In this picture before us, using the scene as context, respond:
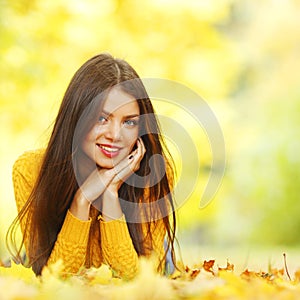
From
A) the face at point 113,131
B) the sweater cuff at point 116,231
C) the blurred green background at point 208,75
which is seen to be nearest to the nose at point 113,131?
the face at point 113,131

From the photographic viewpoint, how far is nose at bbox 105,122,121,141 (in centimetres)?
162

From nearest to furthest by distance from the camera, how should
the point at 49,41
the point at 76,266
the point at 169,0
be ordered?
1. the point at 76,266
2. the point at 49,41
3. the point at 169,0

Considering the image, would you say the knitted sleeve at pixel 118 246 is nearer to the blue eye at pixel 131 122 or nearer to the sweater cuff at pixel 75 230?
the sweater cuff at pixel 75 230

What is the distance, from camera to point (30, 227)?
1707mm

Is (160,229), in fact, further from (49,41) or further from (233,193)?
(233,193)

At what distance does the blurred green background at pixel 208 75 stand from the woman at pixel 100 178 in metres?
3.31

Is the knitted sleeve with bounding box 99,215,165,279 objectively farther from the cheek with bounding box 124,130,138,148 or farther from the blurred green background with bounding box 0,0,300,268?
the blurred green background with bounding box 0,0,300,268

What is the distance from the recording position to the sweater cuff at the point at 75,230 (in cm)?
165

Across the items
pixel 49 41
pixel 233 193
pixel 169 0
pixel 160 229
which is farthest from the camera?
pixel 233 193

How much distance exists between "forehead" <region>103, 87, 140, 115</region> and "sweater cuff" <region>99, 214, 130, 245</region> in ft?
0.93

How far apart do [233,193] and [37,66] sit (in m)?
2.94

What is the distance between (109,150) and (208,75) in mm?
5023

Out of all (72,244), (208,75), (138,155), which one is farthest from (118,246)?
(208,75)

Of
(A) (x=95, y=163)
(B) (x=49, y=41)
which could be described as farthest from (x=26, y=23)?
(A) (x=95, y=163)
